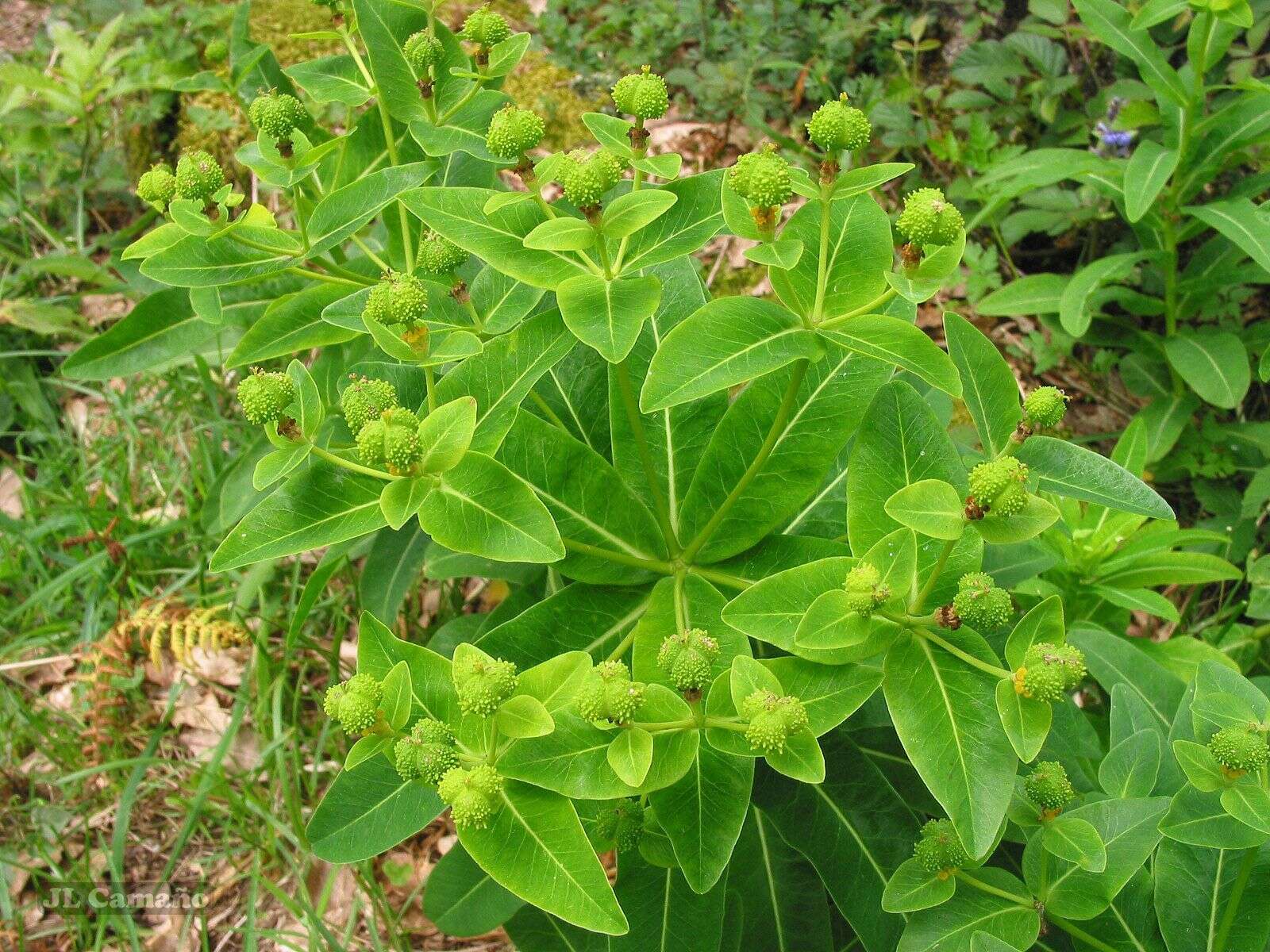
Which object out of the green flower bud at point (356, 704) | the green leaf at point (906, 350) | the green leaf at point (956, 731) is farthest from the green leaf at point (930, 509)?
the green flower bud at point (356, 704)

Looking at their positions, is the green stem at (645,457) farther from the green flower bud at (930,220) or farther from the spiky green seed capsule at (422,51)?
the spiky green seed capsule at (422,51)

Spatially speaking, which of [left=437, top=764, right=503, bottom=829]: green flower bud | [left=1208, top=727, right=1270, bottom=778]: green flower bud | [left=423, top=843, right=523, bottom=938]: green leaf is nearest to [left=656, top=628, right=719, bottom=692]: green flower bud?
[left=437, top=764, right=503, bottom=829]: green flower bud

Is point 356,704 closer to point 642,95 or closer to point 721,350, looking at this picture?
point 721,350

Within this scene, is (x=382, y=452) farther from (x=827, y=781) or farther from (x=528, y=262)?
(x=827, y=781)

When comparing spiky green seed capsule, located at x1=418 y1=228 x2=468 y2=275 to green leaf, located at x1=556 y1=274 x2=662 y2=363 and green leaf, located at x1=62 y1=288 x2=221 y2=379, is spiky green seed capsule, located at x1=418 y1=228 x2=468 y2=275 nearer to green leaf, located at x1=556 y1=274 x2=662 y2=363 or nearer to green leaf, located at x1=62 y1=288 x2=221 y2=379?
green leaf, located at x1=556 y1=274 x2=662 y2=363

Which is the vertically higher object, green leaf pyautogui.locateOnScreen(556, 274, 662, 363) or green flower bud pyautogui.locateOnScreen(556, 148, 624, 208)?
green flower bud pyautogui.locateOnScreen(556, 148, 624, 208)

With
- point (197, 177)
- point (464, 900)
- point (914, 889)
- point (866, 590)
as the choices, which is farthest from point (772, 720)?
point (197, 177)
